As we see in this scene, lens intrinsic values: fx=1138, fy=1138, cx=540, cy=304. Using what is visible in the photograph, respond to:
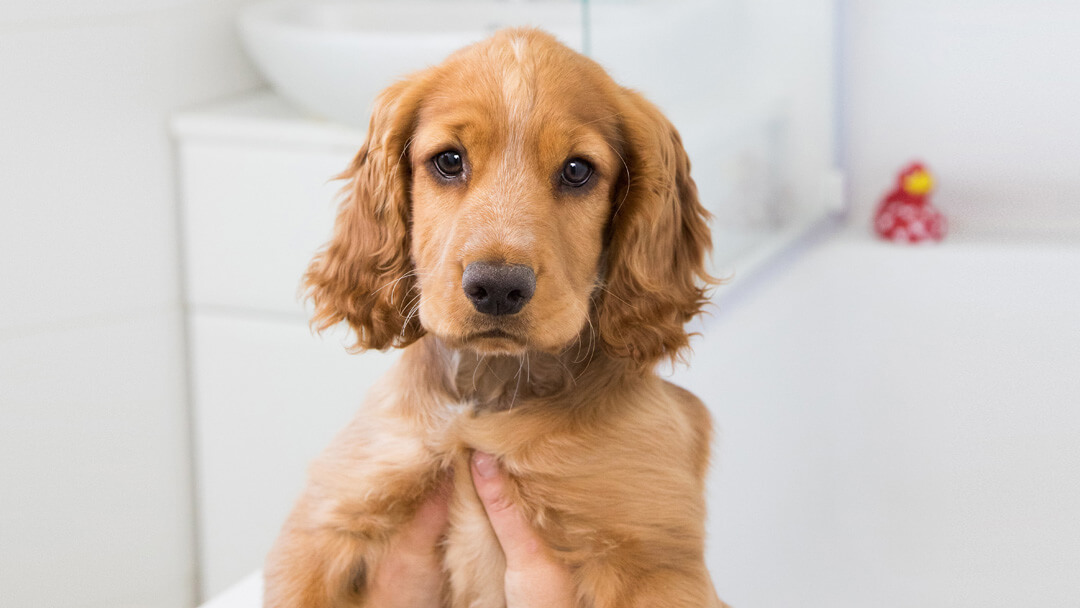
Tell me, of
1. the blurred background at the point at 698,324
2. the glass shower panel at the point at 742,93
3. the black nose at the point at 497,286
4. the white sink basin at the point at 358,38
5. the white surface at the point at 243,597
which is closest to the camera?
the black nose at the point at 497,286

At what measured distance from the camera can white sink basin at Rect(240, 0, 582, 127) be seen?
83.2 inches

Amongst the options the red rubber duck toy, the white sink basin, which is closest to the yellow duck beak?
the red rubber duck toy

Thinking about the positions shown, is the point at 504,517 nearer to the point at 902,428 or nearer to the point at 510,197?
the point at 510,197

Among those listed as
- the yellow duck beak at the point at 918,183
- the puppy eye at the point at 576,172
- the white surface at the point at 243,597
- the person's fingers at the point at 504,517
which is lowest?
the white surface at the point at 243,597

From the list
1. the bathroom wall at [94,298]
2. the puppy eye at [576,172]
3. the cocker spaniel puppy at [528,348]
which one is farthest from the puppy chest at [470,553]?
the bathroom wall at [94,298]

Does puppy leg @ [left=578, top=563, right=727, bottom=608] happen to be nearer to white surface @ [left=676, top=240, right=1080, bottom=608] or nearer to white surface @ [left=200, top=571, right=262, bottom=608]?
white surface @ [left=200, top=571, right=262, bottom=608]

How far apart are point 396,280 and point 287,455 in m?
1.42

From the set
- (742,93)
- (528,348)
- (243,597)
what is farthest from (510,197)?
(742,93)

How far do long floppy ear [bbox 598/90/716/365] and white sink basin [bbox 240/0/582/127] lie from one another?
0.63 meters

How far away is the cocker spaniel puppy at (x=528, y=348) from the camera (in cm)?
109

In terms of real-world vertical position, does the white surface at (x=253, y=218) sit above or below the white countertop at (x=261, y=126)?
below

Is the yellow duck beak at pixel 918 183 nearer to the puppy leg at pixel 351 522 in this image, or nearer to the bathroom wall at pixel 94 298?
the bathroom wall at pixel 94 298

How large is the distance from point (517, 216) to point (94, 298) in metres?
1.66

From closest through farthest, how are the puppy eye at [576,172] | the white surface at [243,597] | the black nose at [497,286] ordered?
the black nose at [497,286], the puppy eye at [576,172], the white surface at [243,597]
